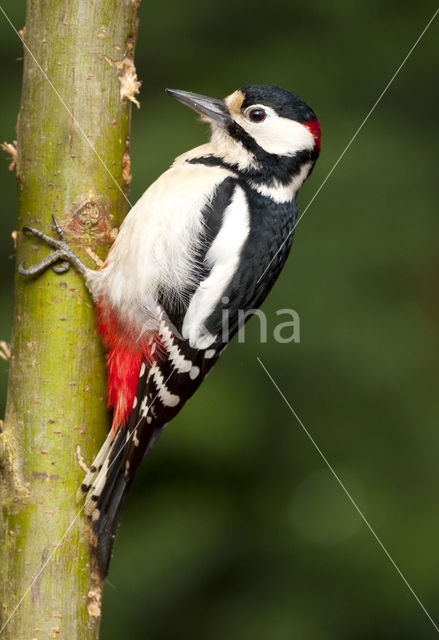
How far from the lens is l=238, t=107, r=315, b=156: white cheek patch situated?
225 centimetres

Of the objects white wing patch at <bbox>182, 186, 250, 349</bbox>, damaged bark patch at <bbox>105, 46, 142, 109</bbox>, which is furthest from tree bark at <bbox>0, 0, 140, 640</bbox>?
white wing patch at <bbox>182, 186, 250, 349</bbox>

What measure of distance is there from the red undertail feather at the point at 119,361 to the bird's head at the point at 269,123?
63 cm

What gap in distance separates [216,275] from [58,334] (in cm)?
47

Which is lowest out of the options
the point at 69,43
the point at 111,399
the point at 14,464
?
the point at 14,464

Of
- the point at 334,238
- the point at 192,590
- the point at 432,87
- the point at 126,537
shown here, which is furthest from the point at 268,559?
the point at 432,87

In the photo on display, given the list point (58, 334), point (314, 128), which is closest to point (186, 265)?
point (58, 334)

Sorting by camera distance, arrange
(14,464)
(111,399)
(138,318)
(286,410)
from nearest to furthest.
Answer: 1. (14,464)
2. (111,399)
3. (138,318)
4. (286,410)

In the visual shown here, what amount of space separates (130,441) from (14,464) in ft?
1.02

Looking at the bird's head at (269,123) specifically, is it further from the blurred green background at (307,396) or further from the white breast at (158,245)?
the blurred green background at (307,396)

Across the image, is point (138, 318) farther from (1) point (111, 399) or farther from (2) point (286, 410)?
(2) point (286, 410)

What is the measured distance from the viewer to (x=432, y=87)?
3.85 m

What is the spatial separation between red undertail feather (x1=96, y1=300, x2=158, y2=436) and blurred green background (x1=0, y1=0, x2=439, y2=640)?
1.08 metres

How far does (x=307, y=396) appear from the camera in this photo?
3.44 meters

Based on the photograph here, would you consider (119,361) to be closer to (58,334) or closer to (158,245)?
(58,334)
